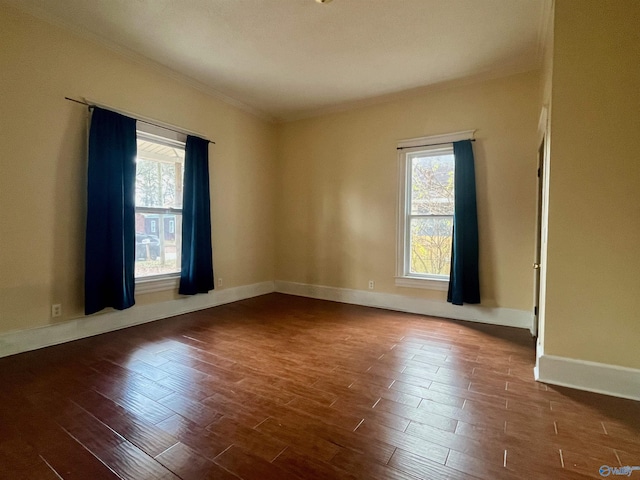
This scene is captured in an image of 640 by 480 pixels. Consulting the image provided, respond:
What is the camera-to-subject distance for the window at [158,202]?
376 centimetres

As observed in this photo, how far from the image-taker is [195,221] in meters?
4.16

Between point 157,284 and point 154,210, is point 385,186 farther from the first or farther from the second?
point 157,284

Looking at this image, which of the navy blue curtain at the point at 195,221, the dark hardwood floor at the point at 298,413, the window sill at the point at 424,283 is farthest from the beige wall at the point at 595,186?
the navy blue curtain at the point at 195,221

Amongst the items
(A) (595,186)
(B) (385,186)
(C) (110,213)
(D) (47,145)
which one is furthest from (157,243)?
(A) (595,186)

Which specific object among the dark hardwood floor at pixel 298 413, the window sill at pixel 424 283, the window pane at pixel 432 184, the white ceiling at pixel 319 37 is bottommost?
the dark hardwood floor at pixel 298 413

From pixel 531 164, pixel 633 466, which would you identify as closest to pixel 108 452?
pixel 633 466

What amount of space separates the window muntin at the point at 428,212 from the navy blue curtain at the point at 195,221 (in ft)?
8.97

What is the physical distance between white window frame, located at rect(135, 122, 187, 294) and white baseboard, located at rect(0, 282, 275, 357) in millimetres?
204

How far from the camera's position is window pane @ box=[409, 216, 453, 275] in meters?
4.20

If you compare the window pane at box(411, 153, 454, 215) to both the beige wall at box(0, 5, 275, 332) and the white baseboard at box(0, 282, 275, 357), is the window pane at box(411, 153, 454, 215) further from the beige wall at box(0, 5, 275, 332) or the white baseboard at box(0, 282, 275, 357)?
the beige wall at box(0, 5, 275, 332)

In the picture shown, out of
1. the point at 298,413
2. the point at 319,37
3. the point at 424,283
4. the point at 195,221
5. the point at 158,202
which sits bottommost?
the point at 298,413

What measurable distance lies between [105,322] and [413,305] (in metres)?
3.72

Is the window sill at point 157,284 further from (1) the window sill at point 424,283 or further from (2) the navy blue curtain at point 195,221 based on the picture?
(1) the window sill at point 424,283

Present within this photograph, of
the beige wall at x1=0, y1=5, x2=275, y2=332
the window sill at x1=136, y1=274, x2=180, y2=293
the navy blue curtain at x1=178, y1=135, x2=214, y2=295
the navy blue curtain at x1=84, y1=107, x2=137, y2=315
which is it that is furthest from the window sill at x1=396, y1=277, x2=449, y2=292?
the navy blue curtain at x1=84, y1=107, x2=137, y2=315
